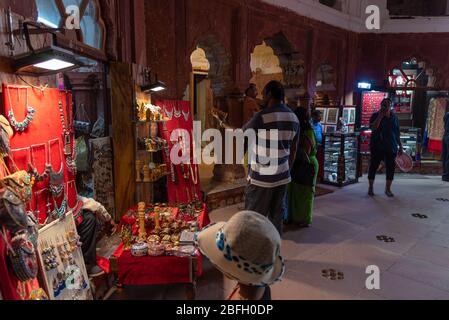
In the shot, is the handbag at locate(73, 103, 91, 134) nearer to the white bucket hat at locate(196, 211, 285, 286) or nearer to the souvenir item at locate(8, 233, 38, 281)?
the souvenir item at locate(8, 233, 38, 281)

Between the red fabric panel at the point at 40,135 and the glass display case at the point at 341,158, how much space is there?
5903 millimetres

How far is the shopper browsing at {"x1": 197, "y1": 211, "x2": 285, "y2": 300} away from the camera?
138cm

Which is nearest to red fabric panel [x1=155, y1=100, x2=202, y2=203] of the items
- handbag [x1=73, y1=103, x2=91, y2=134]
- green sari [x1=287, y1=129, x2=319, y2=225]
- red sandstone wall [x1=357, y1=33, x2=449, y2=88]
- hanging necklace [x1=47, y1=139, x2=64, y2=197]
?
handbag [x1=73, y1=103, x2=91, y2=134]

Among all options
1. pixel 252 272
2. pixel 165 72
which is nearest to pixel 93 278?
pixel 252 272

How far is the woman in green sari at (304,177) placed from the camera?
4598 millimetres

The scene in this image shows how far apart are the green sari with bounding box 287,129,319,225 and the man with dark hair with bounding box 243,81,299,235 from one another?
1.29m

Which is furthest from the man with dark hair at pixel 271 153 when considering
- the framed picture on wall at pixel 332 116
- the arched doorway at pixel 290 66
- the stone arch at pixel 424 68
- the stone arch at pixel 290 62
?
the stone arch at pixel 424 68

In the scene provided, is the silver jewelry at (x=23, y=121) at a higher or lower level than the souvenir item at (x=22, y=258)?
higher

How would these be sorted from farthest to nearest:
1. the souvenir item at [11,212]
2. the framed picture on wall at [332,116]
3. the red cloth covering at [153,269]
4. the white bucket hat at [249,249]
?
the framed picture on wall at [332,116] < the red cloth covering at [153,269] < the souvenir item at [11,212] < the white bucket hat at [249,249]

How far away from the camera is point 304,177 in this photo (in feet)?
15.5

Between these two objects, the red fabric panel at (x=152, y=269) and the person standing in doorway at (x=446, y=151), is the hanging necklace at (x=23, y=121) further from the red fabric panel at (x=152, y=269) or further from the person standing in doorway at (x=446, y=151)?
the person standing in doorway at (x=446, y=151)

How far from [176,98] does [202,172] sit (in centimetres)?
294

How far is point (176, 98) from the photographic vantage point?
530 centimetres

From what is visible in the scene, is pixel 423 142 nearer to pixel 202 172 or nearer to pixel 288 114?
pixel 202 172
